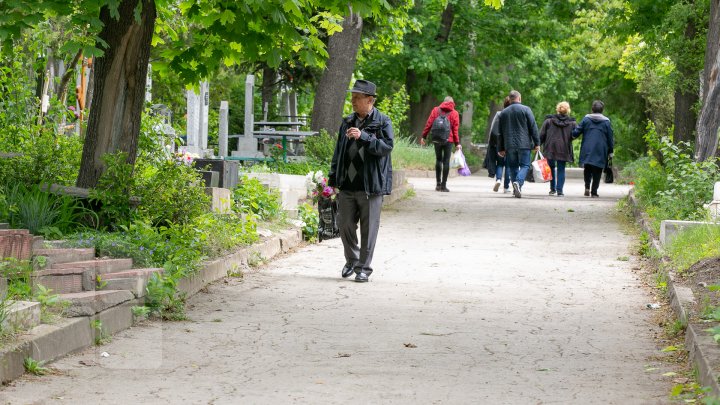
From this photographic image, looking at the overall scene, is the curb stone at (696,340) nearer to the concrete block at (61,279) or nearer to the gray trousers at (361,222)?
the gray trousers at (361,222)

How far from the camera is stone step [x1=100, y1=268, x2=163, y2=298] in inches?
350

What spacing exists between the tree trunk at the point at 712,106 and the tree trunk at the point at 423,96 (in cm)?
2142

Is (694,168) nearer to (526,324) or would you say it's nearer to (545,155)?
(526,324)

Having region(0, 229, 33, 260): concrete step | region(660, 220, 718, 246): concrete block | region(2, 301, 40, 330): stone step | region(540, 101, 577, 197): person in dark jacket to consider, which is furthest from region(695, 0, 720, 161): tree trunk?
region(2, 301, 40, 330): stone step

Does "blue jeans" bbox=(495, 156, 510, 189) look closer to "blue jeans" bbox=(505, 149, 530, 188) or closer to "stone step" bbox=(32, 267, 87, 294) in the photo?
"blue jeans" bbox=(505, 149, 530, 188)

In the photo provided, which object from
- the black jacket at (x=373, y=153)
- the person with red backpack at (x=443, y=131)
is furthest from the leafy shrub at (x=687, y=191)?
the person with red backpack at (x=443, y=131)

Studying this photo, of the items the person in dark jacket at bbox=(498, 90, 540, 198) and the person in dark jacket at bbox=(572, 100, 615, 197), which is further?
the person in dark jacket at bbox=(572, 100, 615, 197)

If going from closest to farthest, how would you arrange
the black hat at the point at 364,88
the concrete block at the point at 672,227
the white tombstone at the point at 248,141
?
the black hat at the point at 364,88 < the concrete block at the point at 672,227 < the white tombstone at the point at 248,141

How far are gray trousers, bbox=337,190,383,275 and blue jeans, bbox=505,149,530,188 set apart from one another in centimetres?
1147

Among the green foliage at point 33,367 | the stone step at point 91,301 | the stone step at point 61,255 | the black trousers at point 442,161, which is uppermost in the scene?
the black trousers at point 442,161

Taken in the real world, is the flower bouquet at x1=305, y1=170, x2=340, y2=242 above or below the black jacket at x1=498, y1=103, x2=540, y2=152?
below

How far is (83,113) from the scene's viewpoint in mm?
16156

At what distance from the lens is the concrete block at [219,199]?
1287 centimetres

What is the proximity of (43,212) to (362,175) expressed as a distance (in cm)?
333
